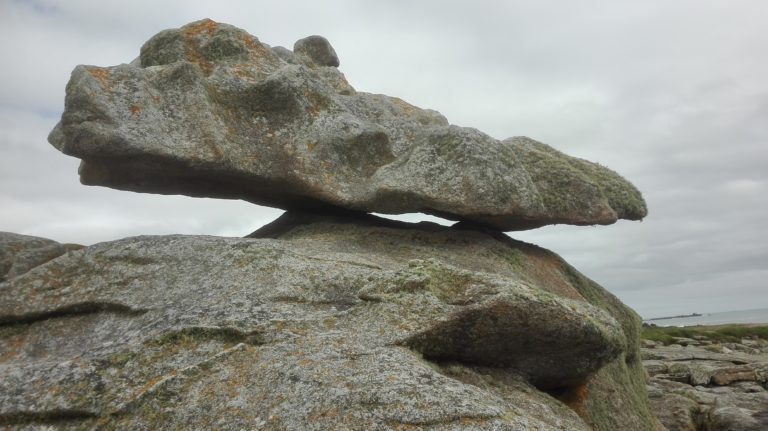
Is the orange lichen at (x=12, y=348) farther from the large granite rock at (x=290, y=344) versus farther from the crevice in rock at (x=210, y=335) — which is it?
the crevice in rock at (x=210, y=335)

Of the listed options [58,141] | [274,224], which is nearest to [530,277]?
[274,224]

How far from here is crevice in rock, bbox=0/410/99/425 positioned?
884cm

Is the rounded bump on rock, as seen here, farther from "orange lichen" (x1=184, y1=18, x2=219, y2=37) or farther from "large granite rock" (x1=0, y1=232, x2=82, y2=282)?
"large granite rock" (x1=0, y1=232, x2=82, y2=282)

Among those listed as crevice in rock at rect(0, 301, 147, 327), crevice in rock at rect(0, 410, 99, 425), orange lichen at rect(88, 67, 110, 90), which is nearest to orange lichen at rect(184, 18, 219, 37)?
orange lichen at rect(88, 67, 110, 90)

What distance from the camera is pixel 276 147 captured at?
14.6 m

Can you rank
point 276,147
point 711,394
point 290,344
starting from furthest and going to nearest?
1. point 711,394
2. point 276,147
3. point 290,344

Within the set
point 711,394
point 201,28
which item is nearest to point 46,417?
point 201,28

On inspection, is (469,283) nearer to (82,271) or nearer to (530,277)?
(530,277)

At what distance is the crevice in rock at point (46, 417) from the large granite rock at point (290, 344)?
0.02 m

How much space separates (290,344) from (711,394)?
23532 mm

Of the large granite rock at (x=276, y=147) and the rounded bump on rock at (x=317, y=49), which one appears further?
the rounded bump on rock at (x=317, y=49)

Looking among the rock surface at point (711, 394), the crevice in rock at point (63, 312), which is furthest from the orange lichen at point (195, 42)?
the rock surface at point (711, 394)

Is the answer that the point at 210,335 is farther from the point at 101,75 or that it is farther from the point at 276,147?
the point at 101,75

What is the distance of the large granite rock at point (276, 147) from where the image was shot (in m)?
13.2
